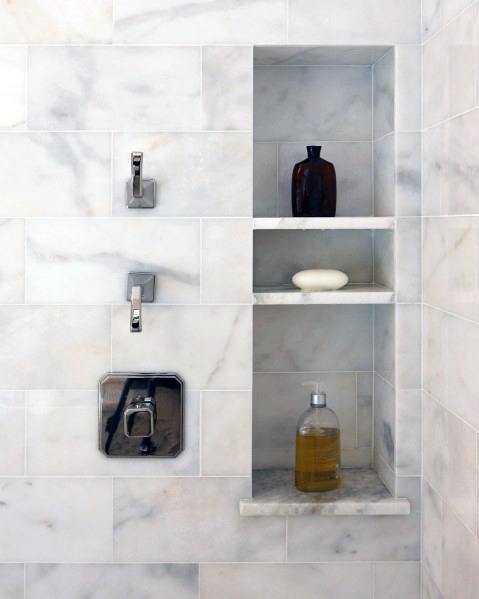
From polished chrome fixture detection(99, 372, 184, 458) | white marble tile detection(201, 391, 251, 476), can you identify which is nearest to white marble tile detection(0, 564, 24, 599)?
polished chrome fixture detection(99, 372, 184, 458)

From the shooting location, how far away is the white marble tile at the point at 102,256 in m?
1.70

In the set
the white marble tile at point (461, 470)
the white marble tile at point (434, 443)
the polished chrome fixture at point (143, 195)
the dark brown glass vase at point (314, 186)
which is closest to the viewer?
the white marble tile at point (461, 470)

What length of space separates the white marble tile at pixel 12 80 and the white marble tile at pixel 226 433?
789 millimetres

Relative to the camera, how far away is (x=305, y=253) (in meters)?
1.92

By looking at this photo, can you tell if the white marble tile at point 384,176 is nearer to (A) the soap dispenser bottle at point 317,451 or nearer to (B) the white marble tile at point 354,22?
(B) the white marble tile at point 354,22

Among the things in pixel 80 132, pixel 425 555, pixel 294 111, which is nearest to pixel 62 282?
pixel 80 132

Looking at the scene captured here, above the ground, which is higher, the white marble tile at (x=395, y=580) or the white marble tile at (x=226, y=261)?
the white marble tile at (x=226, y=261)

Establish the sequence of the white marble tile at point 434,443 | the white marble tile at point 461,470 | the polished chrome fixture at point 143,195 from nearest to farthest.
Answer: the white marble tile at point 461,470 → the white marble tile at point 434,443 → the polished chrome fixture at point 143,195

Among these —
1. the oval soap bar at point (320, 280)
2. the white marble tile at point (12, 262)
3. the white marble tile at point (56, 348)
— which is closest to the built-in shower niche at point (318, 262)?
the oval soap bar at point (320, 280)

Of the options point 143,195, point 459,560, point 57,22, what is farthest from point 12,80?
point 459,560

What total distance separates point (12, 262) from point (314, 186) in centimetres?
73

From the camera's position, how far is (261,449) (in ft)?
6.32

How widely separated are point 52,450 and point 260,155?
0.90 m

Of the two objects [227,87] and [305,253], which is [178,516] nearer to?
[305,253]
